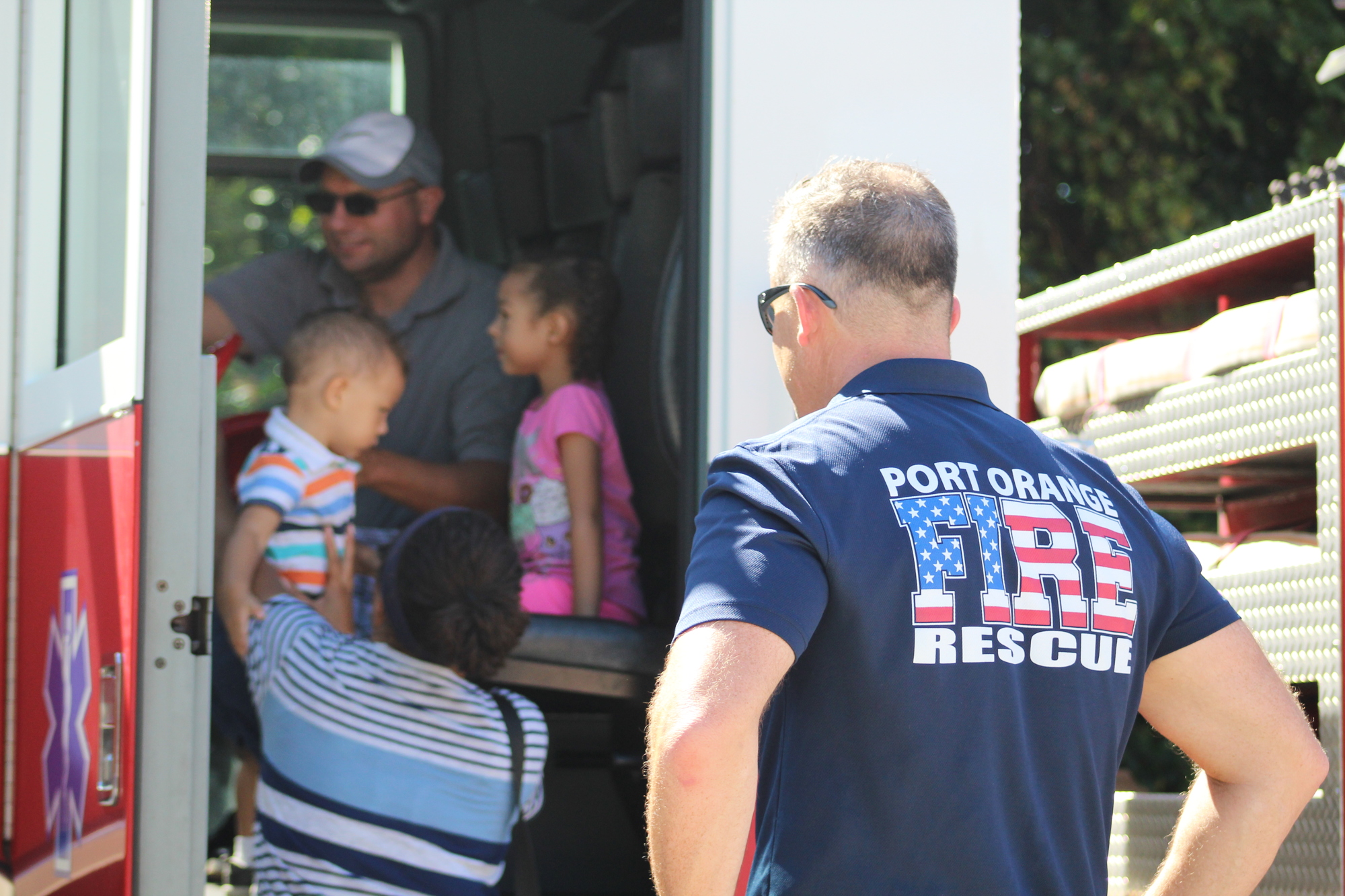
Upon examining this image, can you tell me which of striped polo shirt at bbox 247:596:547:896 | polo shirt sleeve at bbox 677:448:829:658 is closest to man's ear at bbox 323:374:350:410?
striped polo shirt at bbox 247:596:547:896

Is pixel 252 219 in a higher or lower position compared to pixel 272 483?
higher

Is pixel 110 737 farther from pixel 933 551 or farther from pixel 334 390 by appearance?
pixel 334 390

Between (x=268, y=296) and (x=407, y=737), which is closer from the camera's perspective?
(x=407, y=737)

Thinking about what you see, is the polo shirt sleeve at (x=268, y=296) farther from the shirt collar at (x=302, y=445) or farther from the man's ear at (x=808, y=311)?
the man's ear at (x=808, y=311)

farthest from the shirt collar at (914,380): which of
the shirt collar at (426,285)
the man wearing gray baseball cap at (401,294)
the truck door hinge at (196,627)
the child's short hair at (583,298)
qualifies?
the shirt collar at (426,285)

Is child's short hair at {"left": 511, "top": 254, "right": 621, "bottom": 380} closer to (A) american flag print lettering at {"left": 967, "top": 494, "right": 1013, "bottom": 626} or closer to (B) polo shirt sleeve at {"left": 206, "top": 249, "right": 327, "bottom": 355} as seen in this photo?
(B) polo shirt sleeve at {"left": 206, "top": 249, "right": 327, "bottom": 355}

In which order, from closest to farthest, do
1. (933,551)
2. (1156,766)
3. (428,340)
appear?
(933,551) < (428,340) < (1156,766)

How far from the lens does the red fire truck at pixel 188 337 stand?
69.3 inches

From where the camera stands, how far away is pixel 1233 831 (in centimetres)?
145

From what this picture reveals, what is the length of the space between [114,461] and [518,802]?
3.02ft

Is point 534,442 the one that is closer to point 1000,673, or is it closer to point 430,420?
point 430,420

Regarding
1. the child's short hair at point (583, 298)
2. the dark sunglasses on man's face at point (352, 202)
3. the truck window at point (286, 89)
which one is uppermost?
the truck window at point (286, 89)

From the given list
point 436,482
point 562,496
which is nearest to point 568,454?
point 562,496

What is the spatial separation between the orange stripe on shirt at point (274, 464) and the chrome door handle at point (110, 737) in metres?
0.91
